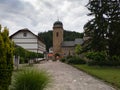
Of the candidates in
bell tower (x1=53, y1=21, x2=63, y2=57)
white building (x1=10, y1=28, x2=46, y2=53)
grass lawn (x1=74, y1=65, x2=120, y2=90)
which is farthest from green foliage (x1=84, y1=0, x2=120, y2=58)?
bell tower (x1=53, y1=21, x2=63, y2=57)

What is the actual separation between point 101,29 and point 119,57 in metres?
6.29

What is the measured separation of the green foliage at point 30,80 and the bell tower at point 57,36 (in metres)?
104

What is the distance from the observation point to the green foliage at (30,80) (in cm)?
880

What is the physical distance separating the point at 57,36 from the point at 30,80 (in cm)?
10566

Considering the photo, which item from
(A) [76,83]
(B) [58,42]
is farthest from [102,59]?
(B) [58,42]

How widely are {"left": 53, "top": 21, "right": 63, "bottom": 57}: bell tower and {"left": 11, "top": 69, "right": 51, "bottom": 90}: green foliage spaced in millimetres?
104236

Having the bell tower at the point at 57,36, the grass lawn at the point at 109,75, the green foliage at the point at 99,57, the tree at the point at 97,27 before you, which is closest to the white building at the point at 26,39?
the bell tower at the point at 57,36

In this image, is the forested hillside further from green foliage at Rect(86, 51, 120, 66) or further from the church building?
green foliage at Rect(86, 51, 120, 66)

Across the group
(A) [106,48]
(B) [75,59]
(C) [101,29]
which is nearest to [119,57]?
(A) [106,48]

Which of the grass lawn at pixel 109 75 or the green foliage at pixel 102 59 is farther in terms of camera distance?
the green foliage at pixel 102 59

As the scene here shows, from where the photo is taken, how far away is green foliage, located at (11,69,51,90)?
8.80 m

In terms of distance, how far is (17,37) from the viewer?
82312mm

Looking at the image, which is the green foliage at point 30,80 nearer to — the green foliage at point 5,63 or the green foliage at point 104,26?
the green foliage at point 5,63

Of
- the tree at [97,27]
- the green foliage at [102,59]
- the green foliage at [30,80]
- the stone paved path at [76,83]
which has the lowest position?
the stone paved path at [76,83]
